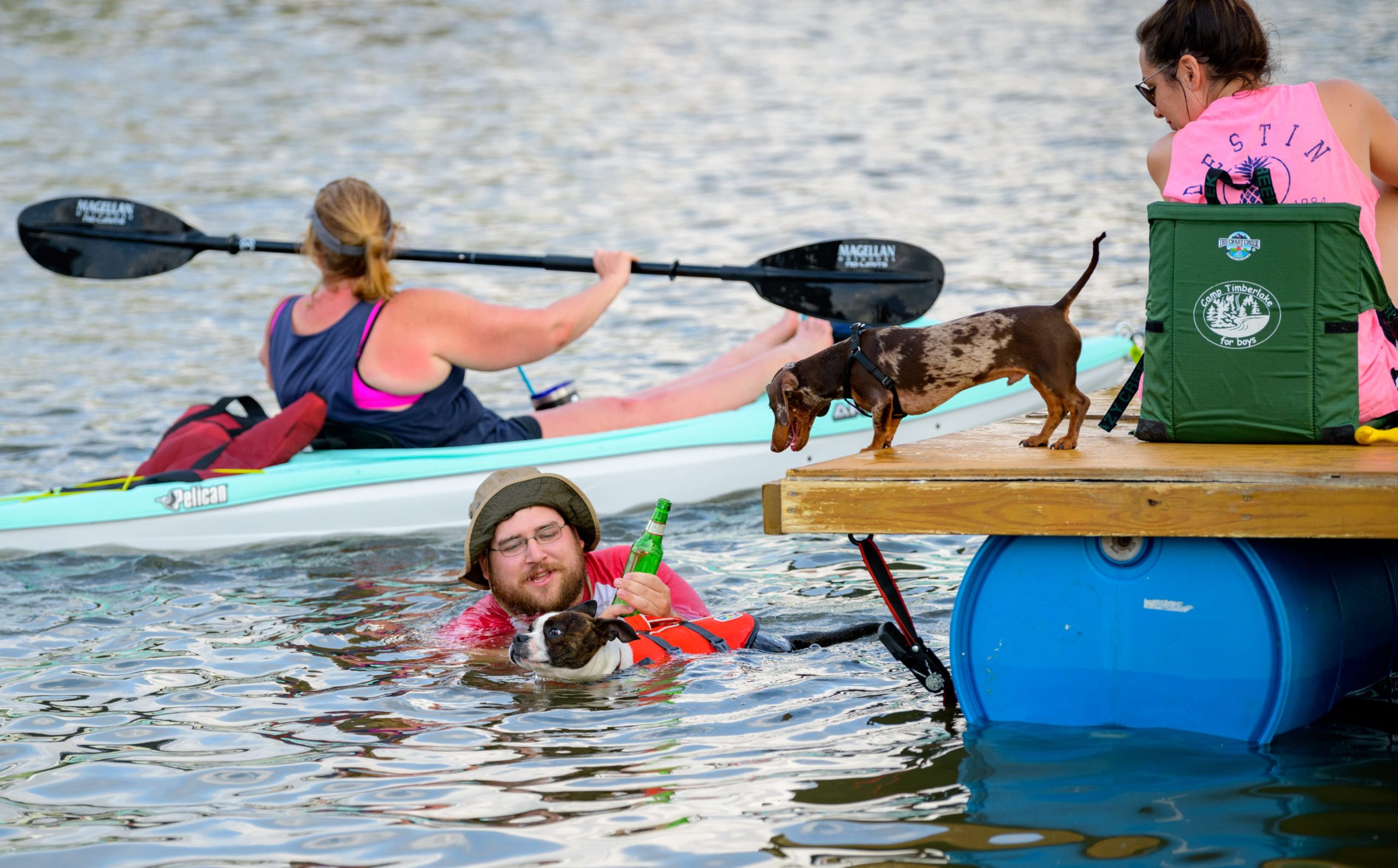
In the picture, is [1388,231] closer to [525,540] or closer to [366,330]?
[525,540]

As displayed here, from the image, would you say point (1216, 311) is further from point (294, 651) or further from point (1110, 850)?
point (294, 651)

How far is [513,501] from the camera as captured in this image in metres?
3.91

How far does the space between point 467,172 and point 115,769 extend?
524 inches

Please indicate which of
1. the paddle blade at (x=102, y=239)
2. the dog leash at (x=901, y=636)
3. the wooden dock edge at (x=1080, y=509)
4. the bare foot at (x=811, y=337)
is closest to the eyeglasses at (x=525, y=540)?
the dog leash at (x=901, y=636)

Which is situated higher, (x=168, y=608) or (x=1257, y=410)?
(x=1257, y=410)

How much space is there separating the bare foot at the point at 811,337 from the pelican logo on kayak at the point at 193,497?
2.35 meters

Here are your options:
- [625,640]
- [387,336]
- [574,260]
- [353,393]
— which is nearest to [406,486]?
[353,393]

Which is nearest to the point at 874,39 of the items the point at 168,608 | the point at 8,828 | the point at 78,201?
the point at 78,201

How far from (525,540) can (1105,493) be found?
68.2 inches

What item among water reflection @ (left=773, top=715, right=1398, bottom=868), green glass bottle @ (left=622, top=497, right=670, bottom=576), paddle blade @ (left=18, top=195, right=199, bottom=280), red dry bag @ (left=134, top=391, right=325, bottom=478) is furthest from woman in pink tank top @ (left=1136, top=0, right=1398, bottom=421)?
paddle blade @ (left=18, top=195, right=199, bottom=280)

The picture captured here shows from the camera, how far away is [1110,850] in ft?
8.54

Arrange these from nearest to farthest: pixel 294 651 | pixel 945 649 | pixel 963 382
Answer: pixel 963 382 → pixel 945 649 → pixel 294 651

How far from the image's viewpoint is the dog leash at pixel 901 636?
3.17 meters

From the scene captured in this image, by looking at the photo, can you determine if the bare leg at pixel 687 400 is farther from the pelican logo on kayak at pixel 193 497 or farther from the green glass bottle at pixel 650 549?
the green glass bottle at pixel 650 549
